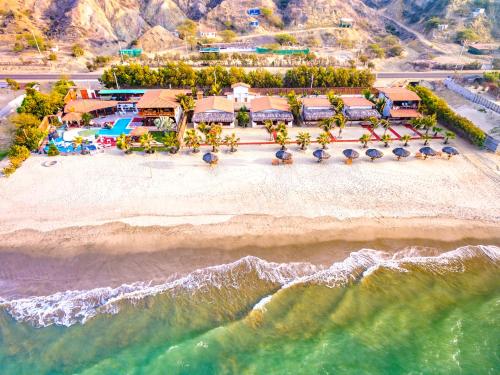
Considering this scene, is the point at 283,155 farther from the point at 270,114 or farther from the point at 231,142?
the point at 270,114

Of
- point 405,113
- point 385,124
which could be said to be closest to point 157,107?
point 385,124

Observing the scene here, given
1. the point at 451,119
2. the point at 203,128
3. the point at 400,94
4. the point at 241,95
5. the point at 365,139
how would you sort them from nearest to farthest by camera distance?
the point at 365,139, the point at 203,128, the point at 451,119, the point at 400,94, the point at 241,95

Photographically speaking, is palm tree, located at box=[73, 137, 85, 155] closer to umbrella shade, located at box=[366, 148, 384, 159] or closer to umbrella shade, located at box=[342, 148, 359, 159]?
umbrella shade, located at box=[342, 148, 359, 159]

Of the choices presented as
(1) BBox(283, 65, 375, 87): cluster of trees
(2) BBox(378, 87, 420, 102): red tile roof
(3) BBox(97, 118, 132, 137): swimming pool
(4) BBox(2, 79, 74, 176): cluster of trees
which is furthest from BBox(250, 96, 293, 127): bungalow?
(4) BBox(2, 79, 74, 176): cluster of trees

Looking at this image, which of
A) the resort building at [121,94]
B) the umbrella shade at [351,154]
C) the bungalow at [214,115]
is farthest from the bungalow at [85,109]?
the umbrella shade at [351,154]

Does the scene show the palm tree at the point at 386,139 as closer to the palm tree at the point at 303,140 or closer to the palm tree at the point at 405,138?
the palm tree at the point at 405,138
